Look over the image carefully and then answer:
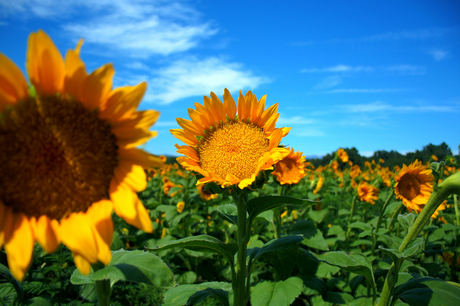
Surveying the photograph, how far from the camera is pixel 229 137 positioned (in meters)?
2.04

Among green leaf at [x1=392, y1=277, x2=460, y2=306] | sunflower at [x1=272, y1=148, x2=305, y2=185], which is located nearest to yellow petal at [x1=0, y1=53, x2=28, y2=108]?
green leaf at [x1=392, y1=277, x2=460, y2=306]

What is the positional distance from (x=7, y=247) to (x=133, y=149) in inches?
21.2

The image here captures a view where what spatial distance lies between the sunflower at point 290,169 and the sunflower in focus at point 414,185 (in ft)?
3.63

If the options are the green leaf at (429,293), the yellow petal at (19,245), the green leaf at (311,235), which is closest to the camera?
the yellow petal at (19,245)

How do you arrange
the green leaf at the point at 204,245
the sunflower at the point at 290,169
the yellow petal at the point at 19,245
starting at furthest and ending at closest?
1. the sunflower at the point at 290,169
2. the green leaf at the point at 204,245
3. the yellow petal at the point at 19,245

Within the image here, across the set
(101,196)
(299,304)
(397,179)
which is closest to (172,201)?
(299,304)

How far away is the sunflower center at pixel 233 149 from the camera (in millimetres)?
1867

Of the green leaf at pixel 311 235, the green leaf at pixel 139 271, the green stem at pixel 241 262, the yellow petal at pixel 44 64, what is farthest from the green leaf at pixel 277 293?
the yellow petal at pixel 44 64

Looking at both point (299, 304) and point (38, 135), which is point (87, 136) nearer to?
point (38, 135)

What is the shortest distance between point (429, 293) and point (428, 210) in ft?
1.72

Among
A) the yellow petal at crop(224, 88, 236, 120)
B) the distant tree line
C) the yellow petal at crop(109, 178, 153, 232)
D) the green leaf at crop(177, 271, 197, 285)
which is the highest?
the distant tree line

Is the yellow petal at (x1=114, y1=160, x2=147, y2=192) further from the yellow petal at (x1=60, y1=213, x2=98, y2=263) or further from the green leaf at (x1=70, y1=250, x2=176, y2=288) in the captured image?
the green leaf at (x1=70, y1=250, x2=176, y2=288)

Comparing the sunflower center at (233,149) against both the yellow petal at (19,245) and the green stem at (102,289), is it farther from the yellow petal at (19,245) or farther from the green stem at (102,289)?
the yellow petal at (19,245)

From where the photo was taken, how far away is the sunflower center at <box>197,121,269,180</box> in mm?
1867
